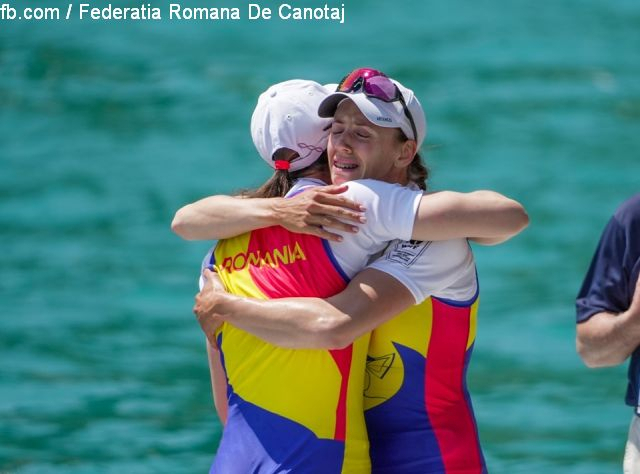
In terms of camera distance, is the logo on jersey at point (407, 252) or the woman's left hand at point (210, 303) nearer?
the logo on jersey at point (407, 252)

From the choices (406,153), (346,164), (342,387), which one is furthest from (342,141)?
(342,387)

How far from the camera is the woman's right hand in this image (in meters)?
2.87

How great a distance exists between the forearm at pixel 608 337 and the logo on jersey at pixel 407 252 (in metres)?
0.56

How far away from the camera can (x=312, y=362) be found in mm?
2900

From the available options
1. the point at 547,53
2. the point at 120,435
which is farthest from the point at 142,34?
the point at 120,435

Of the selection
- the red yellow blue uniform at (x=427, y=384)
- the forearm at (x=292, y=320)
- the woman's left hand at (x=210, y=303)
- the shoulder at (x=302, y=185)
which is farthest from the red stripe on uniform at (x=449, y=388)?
the woman's left hand at (x=210, y=303)

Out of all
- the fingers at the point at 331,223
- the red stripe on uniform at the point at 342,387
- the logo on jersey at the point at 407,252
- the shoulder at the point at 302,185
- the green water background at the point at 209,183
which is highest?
the green water background at the point at 209,183

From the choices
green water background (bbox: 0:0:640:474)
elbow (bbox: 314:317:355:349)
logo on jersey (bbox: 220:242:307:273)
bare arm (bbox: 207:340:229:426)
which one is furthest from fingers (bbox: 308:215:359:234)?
green water background (bbox: 0:0:640:474)

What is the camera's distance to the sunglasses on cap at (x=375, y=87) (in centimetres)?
302

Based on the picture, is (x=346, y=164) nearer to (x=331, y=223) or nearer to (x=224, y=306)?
(x=331, y=223)

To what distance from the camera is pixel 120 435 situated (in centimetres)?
652

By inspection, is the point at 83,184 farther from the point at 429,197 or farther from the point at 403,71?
the point at 429,197

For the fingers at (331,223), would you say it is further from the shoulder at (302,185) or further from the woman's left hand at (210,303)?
the woman's left hand at (210,303)

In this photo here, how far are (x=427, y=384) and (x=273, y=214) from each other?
0.57m
